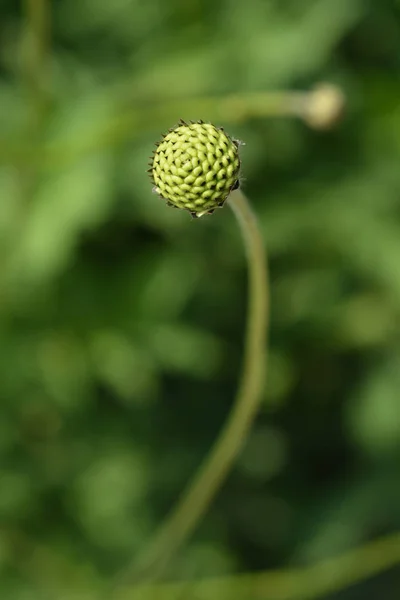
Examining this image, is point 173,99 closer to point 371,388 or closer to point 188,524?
point 371,388

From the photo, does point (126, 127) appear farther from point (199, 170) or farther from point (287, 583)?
point (287, 583)

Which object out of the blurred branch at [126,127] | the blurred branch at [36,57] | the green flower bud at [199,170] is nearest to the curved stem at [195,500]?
the blurred branch at [126,127]

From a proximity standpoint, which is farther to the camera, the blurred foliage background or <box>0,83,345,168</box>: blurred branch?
the blurred foliage background

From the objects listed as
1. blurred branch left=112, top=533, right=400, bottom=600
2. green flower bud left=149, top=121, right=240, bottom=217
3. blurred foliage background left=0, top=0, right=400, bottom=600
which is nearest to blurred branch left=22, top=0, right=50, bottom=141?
blurred foliage background left=0, top=0, right=400, bottom=600

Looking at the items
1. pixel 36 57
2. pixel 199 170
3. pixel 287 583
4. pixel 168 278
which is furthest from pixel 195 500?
pixel 199 170

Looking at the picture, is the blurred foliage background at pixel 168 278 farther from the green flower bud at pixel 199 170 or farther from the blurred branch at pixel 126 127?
the green flower bud at pixel 199 170

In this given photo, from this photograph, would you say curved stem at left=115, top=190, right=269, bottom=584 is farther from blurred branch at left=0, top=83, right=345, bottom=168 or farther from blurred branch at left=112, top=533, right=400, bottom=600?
blurred branch at left=0, top=83, right=345, bottom=168
